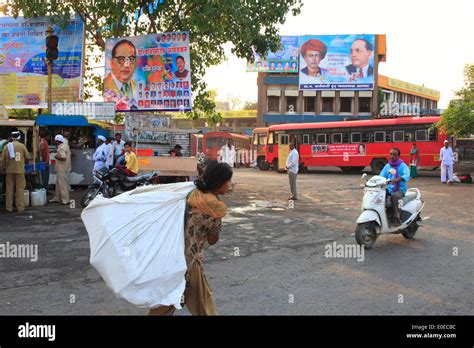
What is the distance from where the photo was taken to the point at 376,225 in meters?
7.89

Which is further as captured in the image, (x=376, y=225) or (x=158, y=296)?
(x=376, y=225)

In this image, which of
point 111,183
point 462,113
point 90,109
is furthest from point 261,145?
point 111,183

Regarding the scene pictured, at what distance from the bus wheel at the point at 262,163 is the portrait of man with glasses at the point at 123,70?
15.7 metres

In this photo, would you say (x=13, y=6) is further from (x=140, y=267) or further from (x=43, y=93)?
(x=140, y=267)

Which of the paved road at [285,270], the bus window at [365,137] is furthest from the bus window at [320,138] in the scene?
the paved road at [285,270]

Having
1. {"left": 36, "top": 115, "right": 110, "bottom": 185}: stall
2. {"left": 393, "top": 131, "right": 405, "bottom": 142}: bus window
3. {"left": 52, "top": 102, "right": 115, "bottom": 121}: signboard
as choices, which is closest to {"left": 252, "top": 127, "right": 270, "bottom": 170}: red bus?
{"left": 393, "top": 131, "right": 405, "bottom": 142}: bus window

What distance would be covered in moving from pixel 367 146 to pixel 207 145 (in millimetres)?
11099

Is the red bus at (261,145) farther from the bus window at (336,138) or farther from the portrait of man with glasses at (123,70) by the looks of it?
the portrait of man with glasses at (123,70)

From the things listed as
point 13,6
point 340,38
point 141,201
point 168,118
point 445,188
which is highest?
point 340,38

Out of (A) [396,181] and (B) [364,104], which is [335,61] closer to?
Result: (B) [364,104]

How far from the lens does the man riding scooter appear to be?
811cm

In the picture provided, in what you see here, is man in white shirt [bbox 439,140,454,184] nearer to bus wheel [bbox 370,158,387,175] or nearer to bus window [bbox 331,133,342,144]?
bus wheel [bbox 370,158,387,175]

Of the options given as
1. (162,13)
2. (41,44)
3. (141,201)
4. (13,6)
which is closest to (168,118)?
(162,13)

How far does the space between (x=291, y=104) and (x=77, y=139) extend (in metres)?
34.2
